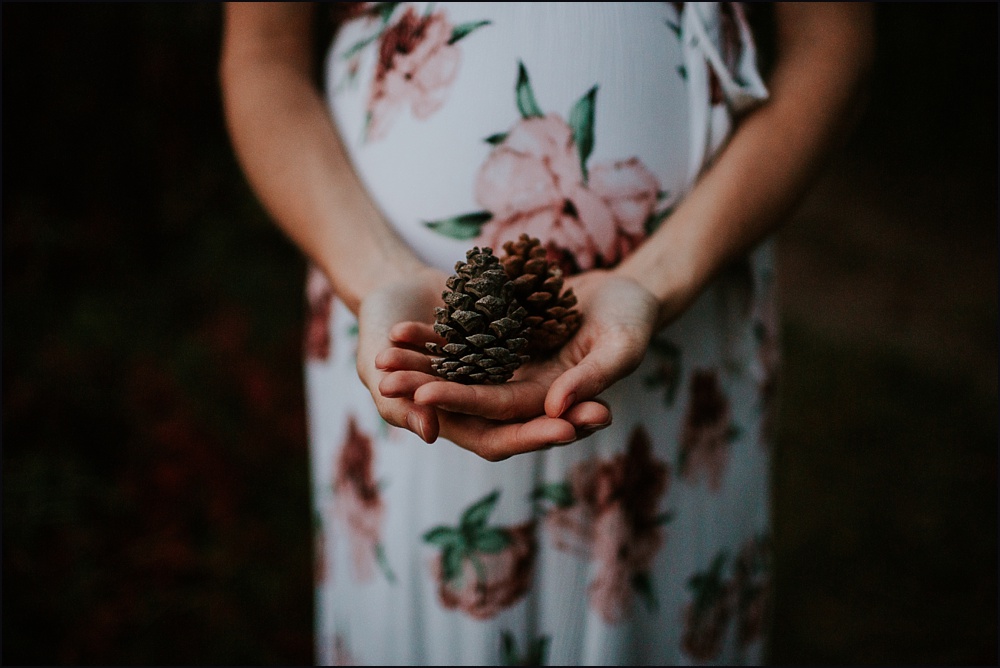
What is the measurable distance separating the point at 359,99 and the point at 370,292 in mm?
341

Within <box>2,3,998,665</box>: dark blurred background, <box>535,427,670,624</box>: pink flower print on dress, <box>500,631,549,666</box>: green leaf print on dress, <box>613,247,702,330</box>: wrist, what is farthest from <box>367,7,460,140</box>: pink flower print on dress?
<box>2,3,998,665</box>: dark blurred background

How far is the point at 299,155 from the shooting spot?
1138 mm

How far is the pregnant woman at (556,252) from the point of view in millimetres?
1030

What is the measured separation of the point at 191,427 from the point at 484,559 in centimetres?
182

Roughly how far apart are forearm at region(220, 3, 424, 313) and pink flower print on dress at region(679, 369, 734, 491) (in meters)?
0.50

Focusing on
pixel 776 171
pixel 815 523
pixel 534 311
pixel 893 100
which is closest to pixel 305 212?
pixel 534 311

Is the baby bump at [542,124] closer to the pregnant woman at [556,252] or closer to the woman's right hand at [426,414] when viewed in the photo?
the pregnant woman at [556,252]

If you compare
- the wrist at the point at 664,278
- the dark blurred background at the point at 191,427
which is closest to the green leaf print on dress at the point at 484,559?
the wrist at the point at 664,278

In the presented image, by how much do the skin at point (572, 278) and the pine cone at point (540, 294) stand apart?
A: 0.08 feet

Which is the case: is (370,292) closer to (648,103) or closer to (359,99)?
(359,99)

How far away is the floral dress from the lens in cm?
103

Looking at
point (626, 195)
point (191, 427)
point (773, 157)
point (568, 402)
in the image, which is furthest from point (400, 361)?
point (191, 427)

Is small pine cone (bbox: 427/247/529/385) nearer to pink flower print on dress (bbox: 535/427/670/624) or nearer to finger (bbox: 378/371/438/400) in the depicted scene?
finger (bbox: 378/371/438/400)

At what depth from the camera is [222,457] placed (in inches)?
100
